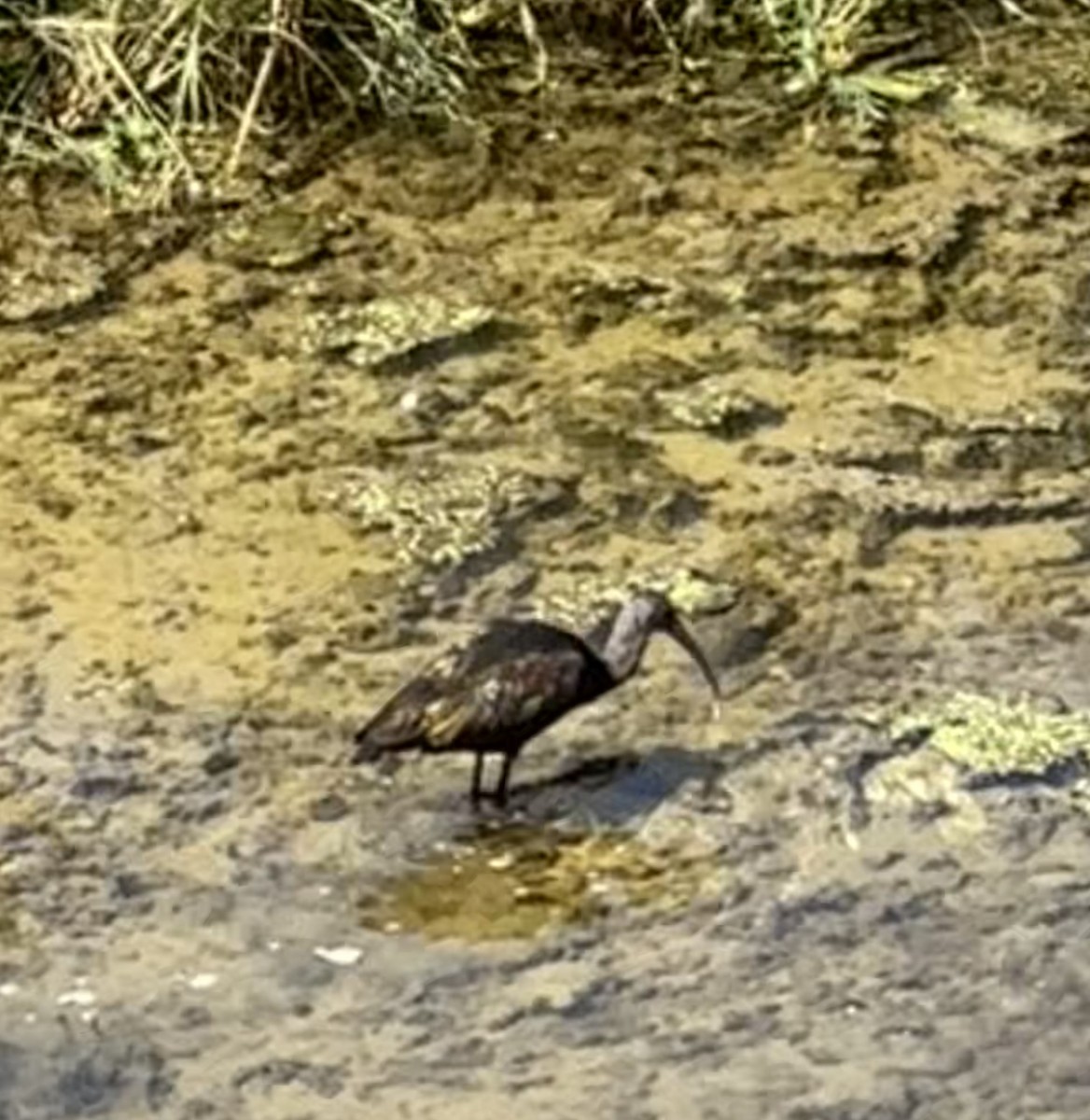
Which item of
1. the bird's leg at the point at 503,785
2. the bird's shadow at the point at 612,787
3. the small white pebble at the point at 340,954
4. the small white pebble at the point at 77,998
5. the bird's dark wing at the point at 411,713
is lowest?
the small white pebble at the point at 77,998

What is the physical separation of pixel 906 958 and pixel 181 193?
11.1 ft

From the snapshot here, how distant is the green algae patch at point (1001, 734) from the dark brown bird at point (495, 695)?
483 mm

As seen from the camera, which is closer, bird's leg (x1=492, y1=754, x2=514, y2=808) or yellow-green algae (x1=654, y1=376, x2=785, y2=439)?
bird's leg (x1=492, y1=754, x2=514, y2=808)

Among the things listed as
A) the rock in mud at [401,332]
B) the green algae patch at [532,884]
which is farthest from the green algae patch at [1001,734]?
the rock in mud at [401,332]

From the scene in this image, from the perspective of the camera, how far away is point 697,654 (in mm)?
5500

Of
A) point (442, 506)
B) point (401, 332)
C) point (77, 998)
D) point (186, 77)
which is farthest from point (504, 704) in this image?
point (186, 77)

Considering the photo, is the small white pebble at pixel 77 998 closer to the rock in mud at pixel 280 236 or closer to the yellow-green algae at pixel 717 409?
the yellow-green algae at pixel 717 409

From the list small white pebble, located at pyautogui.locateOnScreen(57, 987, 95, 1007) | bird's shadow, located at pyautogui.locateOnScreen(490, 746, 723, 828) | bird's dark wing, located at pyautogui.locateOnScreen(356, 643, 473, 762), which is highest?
bird's dark wing, located at pyautogui.locateOnScreen(356, 643, 473, 762)

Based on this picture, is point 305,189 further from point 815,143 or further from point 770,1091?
point 770,1091

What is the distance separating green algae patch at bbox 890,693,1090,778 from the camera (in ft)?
17.5

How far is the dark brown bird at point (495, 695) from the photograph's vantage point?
520cm

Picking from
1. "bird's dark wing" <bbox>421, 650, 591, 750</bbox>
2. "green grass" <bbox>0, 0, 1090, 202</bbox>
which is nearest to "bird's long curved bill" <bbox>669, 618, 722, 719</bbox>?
"bird's dark wing" <bbox>421, 650, 591, 750</bbox>

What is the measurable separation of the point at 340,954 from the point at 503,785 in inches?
19.4

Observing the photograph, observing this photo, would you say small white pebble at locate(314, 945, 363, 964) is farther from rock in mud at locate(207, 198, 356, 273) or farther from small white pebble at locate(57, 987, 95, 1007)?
rock in mud at locate(207, 198, 356, 273)
